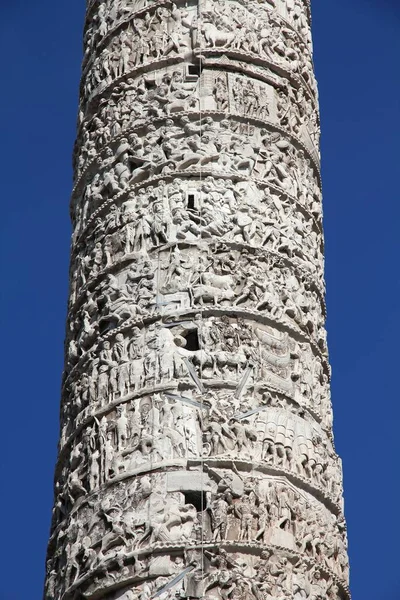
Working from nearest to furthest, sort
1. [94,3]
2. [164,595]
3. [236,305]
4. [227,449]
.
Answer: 1. [164,595]
2. [227,449]
3. [236,305]
4. [94,3]

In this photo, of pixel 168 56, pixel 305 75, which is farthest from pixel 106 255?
pixel 305 75

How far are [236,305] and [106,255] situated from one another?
830 mm

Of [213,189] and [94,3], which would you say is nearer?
[213,189]

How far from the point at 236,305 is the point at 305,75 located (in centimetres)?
198

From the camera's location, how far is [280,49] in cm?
877

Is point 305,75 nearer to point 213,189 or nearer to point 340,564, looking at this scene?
point 213,189

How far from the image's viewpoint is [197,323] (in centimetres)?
741

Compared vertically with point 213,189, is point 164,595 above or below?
below

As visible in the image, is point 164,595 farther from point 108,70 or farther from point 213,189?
point 108,70

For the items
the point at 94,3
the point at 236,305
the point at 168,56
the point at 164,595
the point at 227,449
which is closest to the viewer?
the point at 164,595

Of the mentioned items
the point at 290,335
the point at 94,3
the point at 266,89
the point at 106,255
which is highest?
the point at 94,3

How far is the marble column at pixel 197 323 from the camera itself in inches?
270

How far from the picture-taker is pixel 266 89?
28.0ft

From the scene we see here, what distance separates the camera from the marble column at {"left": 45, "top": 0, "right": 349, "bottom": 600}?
686 centimetres
